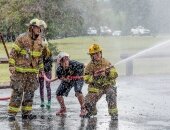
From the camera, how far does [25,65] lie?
10.0 m

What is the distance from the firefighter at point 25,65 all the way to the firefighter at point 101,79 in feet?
3.29

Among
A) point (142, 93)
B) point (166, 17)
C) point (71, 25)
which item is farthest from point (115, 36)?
point (142, 93)

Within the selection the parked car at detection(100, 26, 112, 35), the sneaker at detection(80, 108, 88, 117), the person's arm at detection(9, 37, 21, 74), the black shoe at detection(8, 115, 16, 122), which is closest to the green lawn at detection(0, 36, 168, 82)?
the sneaker at detection(80, 108, 88, 117)

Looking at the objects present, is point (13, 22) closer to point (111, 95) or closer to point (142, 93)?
point (142, 93)

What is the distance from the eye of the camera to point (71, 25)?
26.5 meters

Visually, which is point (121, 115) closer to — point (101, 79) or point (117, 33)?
point (101, 79)

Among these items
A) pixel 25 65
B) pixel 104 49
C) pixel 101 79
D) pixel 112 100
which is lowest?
pixel 104 49

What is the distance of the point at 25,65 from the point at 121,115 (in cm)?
227

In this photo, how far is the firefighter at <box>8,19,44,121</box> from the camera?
32.5ft

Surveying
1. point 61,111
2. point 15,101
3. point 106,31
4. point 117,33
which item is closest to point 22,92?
point 15,101

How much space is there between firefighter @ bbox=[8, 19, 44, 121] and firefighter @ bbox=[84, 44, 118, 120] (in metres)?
1.00

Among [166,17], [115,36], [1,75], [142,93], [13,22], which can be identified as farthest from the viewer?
[115,36]

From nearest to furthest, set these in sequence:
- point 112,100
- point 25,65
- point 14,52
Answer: point 14,52 < point 25,65 < point 112,100

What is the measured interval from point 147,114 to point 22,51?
9.72ft
